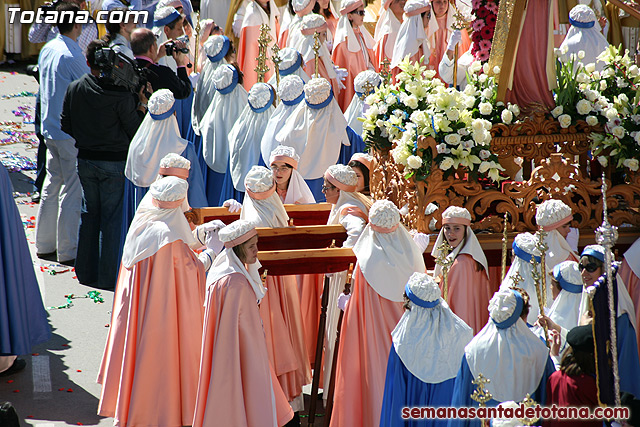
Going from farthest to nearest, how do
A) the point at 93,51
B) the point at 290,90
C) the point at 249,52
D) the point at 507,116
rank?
the point at 249,52 → the point at 290,90 → the point at 93,51 → the point at 507,116

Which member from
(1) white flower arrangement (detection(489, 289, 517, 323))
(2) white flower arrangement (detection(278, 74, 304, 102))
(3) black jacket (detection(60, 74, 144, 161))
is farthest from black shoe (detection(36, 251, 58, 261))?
(1) white flower arrangement (detection(489, 289, 517, 323))

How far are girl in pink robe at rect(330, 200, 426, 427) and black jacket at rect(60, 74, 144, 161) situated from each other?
3729 mm

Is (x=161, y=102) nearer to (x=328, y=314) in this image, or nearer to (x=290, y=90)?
(x=290, y=90)

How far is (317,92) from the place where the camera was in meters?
8.88

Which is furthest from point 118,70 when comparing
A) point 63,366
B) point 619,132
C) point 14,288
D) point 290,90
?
point 619,132

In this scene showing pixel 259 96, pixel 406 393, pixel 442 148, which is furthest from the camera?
pixel 259 96

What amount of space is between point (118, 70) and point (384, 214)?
3859 mm

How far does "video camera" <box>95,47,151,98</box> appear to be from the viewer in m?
8.76

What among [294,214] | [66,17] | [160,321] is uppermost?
[66,17]

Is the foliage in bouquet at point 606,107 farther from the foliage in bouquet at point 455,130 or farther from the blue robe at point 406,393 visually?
the blue robe at point 406,393

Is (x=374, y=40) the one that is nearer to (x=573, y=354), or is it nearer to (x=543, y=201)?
(x=543, y=201)

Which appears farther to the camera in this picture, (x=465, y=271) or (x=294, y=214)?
(x=294, y=214)

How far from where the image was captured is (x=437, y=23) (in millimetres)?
11992

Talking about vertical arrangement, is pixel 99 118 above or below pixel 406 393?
above
